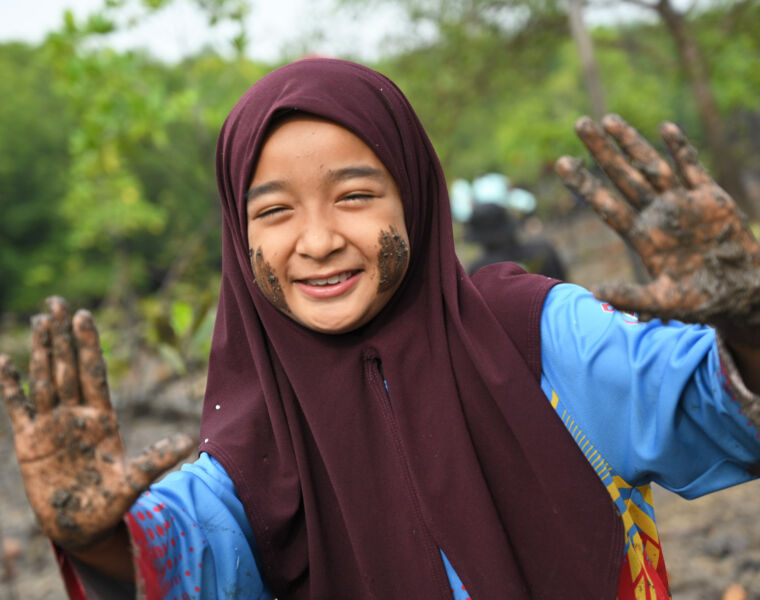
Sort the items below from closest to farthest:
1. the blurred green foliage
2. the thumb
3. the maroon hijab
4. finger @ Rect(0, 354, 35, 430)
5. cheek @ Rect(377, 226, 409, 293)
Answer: the thumb < finger @ Rect(0, 354, 35, 430) < the maroon hijab < cheek @ Rect(377, 226, 409, 293) < the blurred green foliage

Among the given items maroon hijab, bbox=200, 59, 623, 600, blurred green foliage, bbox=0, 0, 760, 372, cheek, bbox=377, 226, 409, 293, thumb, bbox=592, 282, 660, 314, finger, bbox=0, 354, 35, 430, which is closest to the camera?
thumb, bbox=592, 282, 660, 314

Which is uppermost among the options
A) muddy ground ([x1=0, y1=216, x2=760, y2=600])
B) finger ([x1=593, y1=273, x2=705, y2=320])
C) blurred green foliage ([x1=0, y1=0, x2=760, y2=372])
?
blurred green foliage ([x1=0, y1=0, x2=760, y2=372])

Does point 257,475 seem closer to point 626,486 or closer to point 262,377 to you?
point 262,377

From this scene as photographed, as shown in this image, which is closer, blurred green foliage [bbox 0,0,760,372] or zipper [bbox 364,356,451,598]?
zipper [bbox 364,356,451,598]

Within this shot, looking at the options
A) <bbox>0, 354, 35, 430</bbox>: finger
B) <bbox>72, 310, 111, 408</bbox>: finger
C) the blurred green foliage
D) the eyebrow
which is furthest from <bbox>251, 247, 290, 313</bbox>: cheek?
the blurred green foliage

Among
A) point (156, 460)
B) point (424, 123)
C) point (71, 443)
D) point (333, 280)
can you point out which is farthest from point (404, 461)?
point (424, 123)

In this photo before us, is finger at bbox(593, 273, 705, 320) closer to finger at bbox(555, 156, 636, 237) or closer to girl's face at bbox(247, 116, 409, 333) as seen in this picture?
finger at bbox(555, 156, 636, 237)

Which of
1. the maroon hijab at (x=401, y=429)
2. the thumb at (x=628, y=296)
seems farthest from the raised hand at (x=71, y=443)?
the thumb at (x=628, y=296)

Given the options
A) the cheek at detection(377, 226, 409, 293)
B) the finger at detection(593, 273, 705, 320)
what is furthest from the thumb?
the cheek at detection(377, 226, 409, 293)

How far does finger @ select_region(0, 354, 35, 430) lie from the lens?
1195 mm

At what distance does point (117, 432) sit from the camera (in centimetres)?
123

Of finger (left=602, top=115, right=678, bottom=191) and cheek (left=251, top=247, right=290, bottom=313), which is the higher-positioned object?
finger (left=602, top=115, right=678, bottom=191)

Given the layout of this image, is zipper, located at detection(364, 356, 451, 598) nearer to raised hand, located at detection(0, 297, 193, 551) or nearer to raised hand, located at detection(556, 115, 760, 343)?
raised hand, located at detection(0, 297, 193, 551)

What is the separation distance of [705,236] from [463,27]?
1004 cm
